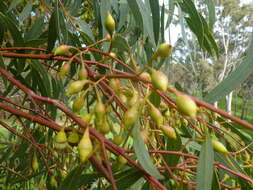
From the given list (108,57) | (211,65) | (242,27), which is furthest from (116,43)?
(211,65)

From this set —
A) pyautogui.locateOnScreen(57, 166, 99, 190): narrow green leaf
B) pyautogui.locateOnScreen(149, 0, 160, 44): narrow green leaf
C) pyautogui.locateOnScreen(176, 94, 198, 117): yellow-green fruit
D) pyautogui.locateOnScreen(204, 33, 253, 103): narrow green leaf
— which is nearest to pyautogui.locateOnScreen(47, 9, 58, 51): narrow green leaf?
pyautogui.locateOnScreen(149, 0, 160, 44): narrow green leaf

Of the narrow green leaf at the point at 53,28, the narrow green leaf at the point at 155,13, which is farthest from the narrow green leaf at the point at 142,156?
the narrow green leaf at the point at 53,28

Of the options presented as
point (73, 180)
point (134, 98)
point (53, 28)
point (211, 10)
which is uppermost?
point (211, 10)

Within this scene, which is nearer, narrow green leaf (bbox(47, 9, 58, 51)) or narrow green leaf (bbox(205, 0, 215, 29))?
narrow green leaf (bbox(47, 9, 58, 51))

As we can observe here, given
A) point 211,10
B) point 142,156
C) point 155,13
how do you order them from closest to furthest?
point 142,156 → point 155,13 → point 211,10

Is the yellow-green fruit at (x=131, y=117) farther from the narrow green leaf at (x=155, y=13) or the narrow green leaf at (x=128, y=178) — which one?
the narrow green leaf at (x=155, y=13)

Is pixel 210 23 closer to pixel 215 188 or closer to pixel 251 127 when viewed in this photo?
pixel 215 188

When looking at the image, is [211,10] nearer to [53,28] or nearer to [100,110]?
[53,28]

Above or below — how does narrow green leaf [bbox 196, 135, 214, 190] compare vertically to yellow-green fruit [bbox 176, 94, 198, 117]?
below

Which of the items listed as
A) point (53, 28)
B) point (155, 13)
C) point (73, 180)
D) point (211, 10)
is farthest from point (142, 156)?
point (211, 10)

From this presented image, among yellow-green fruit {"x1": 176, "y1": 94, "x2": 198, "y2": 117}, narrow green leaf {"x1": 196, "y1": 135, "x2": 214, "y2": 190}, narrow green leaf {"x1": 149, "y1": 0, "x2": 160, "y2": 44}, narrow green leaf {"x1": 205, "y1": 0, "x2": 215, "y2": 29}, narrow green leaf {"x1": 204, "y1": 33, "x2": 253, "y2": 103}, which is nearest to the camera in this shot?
yellow-green fruit {"x1": 176, "y1": 94, "x2": 198, "y2": 117}

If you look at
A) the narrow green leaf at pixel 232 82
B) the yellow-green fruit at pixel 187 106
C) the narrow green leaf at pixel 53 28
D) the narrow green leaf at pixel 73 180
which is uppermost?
the narrow green leaf at pixel 53 28

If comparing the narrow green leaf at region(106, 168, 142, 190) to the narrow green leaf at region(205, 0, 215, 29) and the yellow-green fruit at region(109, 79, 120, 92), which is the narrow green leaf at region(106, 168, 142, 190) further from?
the narrow green leaf at region(205, 0, 215, 29)

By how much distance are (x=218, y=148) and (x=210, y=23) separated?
96 centimetres
